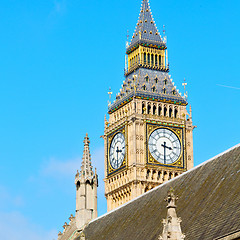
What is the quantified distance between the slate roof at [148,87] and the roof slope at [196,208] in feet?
106

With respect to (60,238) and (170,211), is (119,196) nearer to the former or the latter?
(60,238)

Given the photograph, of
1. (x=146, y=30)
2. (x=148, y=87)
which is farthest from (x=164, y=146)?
(x=146, y=30)

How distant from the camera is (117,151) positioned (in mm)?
89500

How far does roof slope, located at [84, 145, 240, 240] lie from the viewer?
39875mm

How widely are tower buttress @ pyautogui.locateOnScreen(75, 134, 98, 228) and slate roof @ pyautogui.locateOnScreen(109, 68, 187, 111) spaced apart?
25.1 m

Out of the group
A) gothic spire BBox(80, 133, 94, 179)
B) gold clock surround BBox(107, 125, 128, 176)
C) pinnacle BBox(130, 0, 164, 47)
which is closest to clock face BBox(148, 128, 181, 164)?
gold clock surround BBox(107, 125, 128, 176)

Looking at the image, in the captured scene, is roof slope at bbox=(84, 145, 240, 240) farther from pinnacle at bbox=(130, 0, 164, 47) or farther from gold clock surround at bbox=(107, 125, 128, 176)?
pinnacle at bbox=(130, 0, 164, 47)

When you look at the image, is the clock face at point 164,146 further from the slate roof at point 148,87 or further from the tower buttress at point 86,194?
the tower buttress at point 86,194

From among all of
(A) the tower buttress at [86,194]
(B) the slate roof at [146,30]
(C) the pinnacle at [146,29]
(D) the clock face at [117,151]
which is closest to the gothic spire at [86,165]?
(A) the tower buttress at [86,194]

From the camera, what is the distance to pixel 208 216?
1626 inches

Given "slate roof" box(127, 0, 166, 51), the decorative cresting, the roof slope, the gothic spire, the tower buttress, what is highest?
"slate roof" box(127, 0, 166, 51)

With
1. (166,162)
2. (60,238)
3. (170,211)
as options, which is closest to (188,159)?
(166,162)

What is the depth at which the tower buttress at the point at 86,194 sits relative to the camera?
209 ft

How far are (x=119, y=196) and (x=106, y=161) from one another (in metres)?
4.04
